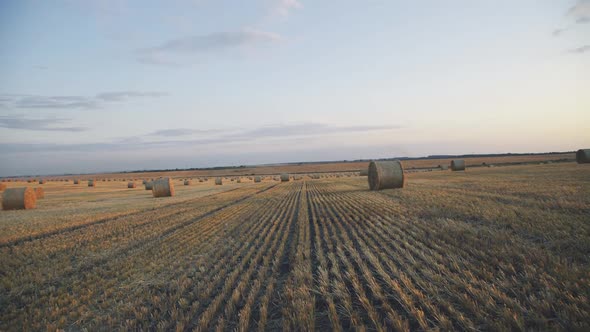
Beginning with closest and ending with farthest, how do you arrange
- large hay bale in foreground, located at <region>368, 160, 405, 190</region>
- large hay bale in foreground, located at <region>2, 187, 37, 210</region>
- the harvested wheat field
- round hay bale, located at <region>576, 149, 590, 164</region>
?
the harvested wheat field
large hay bale in foreground, located at <region>2, 187, 37, 210</region>
large hay bale in foreground, located at <region>368, 160, 405, 190</region>
round hay bale, located at <region>576, 149, 590, 164</region>

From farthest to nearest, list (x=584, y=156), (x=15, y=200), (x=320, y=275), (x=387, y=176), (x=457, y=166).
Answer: (x=457, y=166)
(x=584, y=156)
(x=387, y=176)
(x=15, y=200)
(x=320, y=275)

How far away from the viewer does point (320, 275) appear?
584cm

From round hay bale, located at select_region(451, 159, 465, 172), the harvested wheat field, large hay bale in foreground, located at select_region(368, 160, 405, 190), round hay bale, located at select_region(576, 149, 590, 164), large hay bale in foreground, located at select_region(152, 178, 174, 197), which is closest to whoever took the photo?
the harvested wheat field

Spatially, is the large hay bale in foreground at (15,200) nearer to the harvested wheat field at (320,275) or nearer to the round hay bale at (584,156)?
the harvested wheat field at (320,275)

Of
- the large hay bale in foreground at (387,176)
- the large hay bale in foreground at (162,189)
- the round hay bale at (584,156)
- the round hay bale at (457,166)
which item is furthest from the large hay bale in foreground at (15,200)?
the round hay bale at (584,156)

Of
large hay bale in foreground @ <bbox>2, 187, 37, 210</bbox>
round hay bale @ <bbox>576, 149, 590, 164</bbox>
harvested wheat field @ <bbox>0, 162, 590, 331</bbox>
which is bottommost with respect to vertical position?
harvested wheat field @ <bbox>0, 162, 590, 331</bbox>

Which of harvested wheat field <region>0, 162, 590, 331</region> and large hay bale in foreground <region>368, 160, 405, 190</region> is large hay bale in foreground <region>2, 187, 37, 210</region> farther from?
large hay bale in foreground <region>368, 160, 405, 190</region>

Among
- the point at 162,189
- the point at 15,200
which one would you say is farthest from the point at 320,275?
the point at 162,189

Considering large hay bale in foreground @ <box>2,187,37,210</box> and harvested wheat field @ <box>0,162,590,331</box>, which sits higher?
large hay bale in foreground @ <box>2,187,37,210</box>

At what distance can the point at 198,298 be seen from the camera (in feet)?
17.2

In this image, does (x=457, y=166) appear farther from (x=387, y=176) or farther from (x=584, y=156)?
(x=387, y=176)

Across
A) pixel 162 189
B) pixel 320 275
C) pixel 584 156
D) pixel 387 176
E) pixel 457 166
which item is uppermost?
pixel 584 156

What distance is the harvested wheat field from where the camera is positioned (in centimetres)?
420

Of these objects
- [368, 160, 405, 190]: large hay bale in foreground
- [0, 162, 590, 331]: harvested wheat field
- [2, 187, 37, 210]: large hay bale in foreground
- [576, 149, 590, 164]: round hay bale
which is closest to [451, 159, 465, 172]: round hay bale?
[576, 149, 590, 164]: round hay bale
